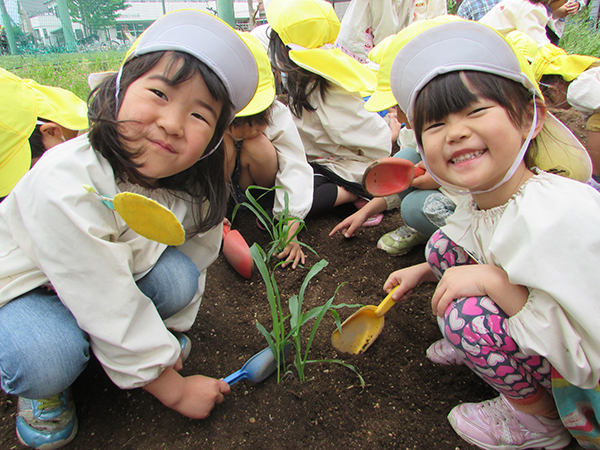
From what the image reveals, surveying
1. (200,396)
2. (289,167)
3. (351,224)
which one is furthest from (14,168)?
(351,224)

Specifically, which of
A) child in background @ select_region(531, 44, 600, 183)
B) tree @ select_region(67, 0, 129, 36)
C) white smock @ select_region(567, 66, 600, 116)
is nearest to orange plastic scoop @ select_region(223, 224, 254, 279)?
child in background @ select_region(531, 44, 600, 183)

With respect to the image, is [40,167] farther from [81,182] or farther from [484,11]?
[484,11]

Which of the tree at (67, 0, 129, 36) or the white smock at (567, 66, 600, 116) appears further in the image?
the tree at (67, 0, 129, 36)

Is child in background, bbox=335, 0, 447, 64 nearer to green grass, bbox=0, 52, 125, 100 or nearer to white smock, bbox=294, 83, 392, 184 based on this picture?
white smock, bbox=294, 83, 392, 184

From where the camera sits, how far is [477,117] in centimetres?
83

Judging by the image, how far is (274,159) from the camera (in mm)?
1806

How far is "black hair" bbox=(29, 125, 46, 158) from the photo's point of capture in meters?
1.45

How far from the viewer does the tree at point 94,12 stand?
3277 mm

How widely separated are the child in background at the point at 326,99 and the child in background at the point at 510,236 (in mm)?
986

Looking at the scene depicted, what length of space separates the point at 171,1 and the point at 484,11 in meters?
3.52

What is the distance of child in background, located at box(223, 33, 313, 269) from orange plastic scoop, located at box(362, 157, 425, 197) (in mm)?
339

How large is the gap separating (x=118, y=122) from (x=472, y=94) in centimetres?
81

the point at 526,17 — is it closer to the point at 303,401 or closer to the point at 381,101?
the point at 381,101

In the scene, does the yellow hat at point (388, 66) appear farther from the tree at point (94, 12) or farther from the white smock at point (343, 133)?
the tree at point (94, 12)
